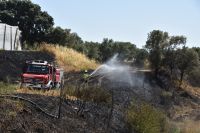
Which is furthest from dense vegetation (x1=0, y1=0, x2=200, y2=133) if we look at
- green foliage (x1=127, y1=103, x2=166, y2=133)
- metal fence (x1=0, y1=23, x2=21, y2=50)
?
green foliage (x1=127, y1=103, x2=166, y2=133)

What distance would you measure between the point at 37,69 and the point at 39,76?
111 centimetres

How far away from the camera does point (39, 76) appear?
40156 millimetres

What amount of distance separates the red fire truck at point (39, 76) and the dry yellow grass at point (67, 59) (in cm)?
2325

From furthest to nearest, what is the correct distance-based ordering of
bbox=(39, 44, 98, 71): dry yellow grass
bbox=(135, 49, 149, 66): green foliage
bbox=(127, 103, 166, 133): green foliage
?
bbox=(135, 49, 149, 66): green foliage → bbox=(39, 44, 98, 71): dry yellow grass → bbox=(127, 103, 166, 133): green foliage

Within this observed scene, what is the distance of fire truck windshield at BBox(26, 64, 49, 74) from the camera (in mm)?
41031

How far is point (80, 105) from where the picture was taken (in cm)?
2420

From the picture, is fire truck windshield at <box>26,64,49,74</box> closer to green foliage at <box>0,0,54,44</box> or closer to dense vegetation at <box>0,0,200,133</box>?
dense vegetation at <box>0,0,200,133</box>

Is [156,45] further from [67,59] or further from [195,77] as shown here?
[67,59]

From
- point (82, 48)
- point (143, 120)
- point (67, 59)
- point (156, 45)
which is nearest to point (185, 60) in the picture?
point (156, 45)

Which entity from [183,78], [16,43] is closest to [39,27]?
[16,43]

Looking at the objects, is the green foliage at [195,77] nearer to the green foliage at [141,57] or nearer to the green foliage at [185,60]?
the green foliage at [185,60]

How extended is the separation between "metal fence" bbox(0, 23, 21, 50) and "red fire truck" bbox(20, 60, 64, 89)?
2227 centimetres

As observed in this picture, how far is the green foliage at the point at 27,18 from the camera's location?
88250 millimetres

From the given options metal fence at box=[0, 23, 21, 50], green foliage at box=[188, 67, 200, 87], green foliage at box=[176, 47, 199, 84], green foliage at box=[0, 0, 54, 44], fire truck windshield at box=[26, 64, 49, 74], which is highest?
green foliage at box=[0, 0, 54, 44]
